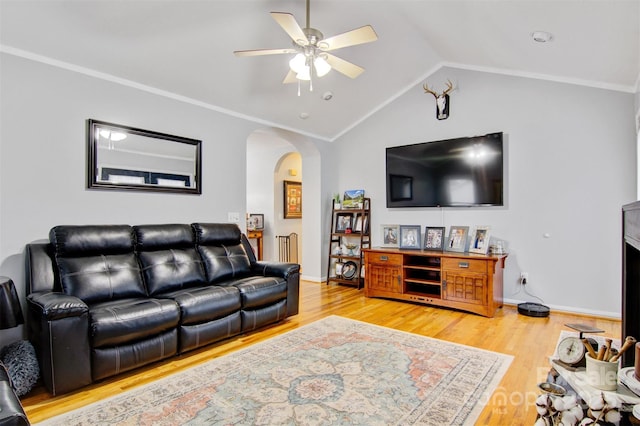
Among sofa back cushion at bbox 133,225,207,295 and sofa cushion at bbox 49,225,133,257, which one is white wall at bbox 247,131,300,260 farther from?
sofa cushion at bbox 49,225,133,257

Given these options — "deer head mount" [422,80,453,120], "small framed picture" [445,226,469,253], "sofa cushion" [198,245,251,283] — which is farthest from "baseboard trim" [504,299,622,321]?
"sofa cushion" [198,245,251,283]

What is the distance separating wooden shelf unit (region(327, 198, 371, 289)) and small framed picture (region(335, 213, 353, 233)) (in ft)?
0.06

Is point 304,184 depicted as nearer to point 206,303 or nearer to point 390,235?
point 390,235

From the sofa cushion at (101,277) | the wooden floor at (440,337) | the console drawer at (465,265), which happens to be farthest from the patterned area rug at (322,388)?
the console drawer at (465,265)

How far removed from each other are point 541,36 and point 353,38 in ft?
5.82

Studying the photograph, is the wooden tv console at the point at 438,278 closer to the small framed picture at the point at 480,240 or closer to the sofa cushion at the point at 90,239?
the small framed picture at the point at 480,240

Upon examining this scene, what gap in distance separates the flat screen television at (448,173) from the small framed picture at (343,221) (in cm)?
76

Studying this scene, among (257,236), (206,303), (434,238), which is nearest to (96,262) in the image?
(206,303)

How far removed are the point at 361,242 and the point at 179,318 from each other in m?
3.17

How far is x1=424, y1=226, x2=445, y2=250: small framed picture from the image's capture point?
461 centimetres

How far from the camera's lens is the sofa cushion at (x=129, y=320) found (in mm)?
2312

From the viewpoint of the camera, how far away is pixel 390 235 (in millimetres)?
5090

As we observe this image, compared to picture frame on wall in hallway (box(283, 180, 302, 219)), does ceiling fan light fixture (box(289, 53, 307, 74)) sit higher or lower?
higher

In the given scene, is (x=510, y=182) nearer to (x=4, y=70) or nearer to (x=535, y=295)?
(x=535, y=295)
